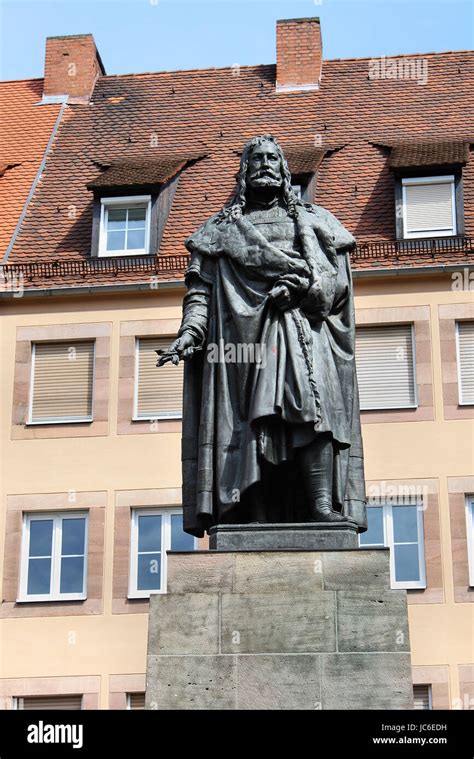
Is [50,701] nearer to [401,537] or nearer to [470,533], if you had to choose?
[401,537]

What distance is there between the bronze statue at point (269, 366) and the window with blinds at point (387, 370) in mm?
15777

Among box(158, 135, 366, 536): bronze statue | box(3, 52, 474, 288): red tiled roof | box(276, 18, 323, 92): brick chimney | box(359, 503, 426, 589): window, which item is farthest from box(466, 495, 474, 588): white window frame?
box(158, 135, 366, 536): bronze statue

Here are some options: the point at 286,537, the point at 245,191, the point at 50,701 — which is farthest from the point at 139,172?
the point at 286,537

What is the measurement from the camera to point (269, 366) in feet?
32.7

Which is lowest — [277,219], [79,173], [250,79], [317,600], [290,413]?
[317,600]

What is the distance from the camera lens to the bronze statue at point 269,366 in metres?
9.88

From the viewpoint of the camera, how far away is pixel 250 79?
108 ft

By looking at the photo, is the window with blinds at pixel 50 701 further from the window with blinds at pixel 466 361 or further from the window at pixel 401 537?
the window with blinds at pixel 466 361

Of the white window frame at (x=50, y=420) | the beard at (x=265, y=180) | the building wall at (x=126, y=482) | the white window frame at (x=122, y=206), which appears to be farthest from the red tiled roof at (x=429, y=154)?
the beard at (x=265, y=180)

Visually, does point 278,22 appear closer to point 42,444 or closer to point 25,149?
point 25,149

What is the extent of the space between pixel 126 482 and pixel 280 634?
1715 centimetres

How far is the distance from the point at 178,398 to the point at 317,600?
703 inches

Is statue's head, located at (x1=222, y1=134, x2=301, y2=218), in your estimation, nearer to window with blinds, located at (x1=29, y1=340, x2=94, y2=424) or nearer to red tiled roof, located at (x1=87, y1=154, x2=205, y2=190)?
window with blinds, located at (x1=29, y1=340, x2=94, y2=424)
